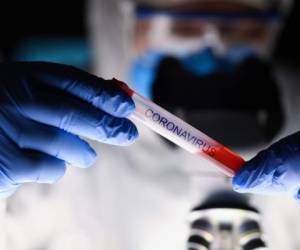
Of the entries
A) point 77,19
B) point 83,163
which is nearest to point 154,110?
point 83,163

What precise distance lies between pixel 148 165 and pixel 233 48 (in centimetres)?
43

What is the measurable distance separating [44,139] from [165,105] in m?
0.40

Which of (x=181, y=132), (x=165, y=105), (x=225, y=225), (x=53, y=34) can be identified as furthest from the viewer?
(x=53, y=34)

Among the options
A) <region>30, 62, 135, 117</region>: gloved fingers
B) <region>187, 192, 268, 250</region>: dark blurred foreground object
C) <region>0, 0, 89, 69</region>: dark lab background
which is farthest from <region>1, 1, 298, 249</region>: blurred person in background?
<region>30, 62, 135, 117</region>: gloved fingers

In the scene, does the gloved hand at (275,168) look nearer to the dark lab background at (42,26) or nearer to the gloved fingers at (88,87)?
the gloved fingers at (88,87)

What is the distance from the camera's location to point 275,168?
30.7 inches

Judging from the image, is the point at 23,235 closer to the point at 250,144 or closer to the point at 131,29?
the point at 250,144

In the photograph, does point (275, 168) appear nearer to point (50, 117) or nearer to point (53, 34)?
point (50, 117)

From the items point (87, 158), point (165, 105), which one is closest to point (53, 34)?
point (165, 105)

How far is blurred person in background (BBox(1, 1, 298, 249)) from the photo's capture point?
952 millimetres

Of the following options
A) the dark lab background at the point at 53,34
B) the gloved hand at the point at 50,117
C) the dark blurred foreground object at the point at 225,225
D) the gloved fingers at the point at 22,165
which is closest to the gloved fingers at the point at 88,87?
the gloved hand at the point at 50,117

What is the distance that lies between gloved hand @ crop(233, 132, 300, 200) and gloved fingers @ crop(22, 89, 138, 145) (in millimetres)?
192

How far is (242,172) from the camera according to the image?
0.78m

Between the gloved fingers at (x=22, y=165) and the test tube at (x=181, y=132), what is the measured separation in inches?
6.4
